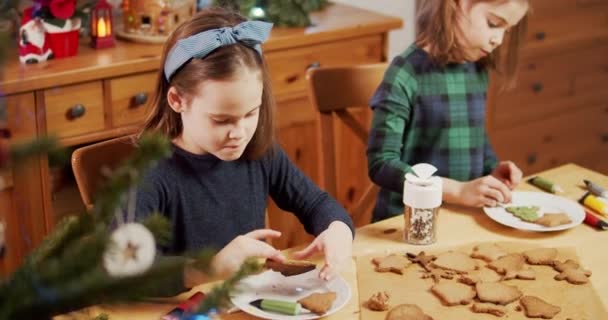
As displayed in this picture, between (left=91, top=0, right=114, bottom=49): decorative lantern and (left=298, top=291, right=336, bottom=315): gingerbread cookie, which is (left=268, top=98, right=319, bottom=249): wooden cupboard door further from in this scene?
(left=298, top=291, right=336, bottom=315): gingerbread cookie

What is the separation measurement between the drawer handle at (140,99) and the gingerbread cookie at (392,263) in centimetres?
102

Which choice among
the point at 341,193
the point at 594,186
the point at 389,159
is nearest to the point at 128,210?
the point at 389,159

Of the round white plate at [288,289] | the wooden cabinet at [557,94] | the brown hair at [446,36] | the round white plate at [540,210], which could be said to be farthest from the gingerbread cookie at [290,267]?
the wooden cabinet at [557,94]

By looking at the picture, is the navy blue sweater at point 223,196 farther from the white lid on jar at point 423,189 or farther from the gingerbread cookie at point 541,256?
the gingerbread cookie at point 541,256

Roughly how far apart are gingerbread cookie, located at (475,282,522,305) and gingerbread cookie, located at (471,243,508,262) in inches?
3.9

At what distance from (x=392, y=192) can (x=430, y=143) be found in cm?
14

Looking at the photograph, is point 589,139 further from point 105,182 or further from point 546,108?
point 105,182

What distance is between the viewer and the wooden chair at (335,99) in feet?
6.68

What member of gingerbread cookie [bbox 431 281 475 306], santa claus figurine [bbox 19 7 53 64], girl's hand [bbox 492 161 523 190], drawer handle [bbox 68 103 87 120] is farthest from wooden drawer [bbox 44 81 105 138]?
gingerbread cookie [bbox 431 281 475 306]

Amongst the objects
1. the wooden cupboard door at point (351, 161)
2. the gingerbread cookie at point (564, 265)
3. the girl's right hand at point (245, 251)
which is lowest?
the wooden cupboard door at point (351, 161)

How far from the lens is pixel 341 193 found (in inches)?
114

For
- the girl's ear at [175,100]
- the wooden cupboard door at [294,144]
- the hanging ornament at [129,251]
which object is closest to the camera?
the hanging ornament at [129,251]

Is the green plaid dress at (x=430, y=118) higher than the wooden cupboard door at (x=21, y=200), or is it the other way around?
the green plaid dress at (x=430, y=118)

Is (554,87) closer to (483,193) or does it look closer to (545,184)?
(545,184)
